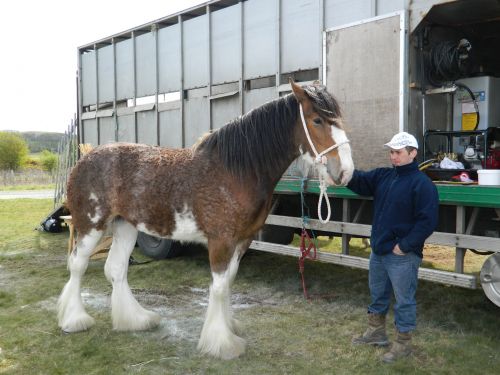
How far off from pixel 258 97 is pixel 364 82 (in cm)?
164

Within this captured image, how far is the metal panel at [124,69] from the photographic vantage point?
741cm

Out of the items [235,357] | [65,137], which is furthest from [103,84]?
[235,357]

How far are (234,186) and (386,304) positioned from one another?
1.43 meters

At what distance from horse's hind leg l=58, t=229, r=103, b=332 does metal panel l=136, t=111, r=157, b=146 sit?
320cm

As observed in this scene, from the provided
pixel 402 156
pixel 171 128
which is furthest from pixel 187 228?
pixel 171 128

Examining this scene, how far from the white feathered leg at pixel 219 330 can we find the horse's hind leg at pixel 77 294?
1174mm

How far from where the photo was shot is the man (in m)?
2.92

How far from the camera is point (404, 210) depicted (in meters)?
3.02

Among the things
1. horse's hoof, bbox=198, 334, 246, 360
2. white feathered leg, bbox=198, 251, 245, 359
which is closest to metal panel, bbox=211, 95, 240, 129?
white feathered leg, bbox=198, 251, 245, 359

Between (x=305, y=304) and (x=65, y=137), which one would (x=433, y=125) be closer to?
(x=305, y=304)

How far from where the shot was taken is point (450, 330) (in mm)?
3861

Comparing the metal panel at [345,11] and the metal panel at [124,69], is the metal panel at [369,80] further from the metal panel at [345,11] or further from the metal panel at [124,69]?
the metal panel at [124,69]

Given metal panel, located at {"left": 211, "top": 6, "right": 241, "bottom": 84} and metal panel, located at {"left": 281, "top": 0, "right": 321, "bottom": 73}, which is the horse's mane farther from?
metal panel, located at {"left": 211, "top": 6, "right": 241, "bottom": 84}

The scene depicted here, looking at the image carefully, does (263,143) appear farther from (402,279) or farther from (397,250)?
(402,279)
